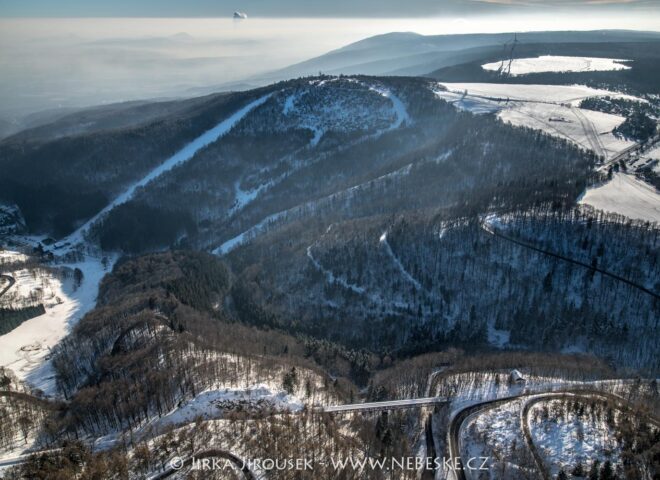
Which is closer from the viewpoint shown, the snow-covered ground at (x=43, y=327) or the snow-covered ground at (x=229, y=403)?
the snow-covered ground at (x=229, y=403)

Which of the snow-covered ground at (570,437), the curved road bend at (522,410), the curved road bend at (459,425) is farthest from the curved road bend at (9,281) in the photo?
the snow-covered ground at (570,437)

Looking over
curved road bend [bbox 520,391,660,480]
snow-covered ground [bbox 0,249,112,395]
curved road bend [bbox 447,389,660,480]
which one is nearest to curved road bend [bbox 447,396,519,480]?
curved road bend [bbox 447,389,660,480]

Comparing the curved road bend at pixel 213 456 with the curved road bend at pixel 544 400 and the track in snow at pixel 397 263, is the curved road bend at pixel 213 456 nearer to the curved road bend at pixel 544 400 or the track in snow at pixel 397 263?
the curved road bend at pixel 544 400

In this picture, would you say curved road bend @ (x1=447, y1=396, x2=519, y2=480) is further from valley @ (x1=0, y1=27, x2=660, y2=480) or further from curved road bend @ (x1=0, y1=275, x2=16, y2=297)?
curved road bend @ (x1=0, y1=275, x2=16, y2=297)

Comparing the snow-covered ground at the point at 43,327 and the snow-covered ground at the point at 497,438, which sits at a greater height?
the snow-covered ground at the point at 497,438

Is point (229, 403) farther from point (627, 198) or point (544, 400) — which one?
point (627, 198)
